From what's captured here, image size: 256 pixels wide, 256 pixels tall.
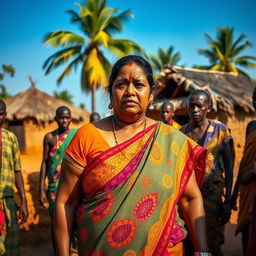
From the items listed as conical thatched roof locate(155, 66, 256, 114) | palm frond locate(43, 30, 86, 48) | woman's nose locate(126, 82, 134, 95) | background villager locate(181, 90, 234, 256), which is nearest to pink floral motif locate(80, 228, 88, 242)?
woman's nose locate(126, 82, 134, 95)

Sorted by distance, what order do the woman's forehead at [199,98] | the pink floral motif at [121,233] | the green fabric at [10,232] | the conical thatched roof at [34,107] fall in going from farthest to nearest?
1. the conical thatched roof at [34,107]
2. the woman's forehead at [199,98]
3. the green fabric at [10,232]
4. the pink floral motif at [121,233]

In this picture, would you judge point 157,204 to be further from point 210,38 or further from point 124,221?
point 210,38

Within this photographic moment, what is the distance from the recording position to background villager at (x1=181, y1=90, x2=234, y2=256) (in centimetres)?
357

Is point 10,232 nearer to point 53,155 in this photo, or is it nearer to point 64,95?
point 53,155

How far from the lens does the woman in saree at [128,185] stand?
1647 mm

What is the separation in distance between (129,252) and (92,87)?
21.8m

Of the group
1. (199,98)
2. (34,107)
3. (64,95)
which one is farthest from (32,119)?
(64,95)

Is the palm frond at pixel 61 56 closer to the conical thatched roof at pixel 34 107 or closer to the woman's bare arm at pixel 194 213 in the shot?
the conical thatched roof at pixel 34 107

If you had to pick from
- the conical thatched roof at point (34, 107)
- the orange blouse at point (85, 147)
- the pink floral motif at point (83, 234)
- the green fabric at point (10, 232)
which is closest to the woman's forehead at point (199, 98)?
the orange blouse at point (85, 147)

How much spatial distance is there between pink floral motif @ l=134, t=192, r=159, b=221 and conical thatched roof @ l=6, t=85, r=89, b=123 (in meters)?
18.3

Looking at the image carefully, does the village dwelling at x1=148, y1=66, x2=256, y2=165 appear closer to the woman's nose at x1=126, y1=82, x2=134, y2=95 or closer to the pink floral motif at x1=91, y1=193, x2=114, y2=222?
the woman's nose at x1=126, y1=82, x2=134, y2=95

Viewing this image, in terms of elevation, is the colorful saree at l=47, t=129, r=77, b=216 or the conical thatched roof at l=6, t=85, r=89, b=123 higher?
the conical thatched roof at l=6, t=85, r=89, b=123

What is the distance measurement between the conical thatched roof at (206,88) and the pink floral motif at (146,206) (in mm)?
8020

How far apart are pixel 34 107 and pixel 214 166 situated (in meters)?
17.6
